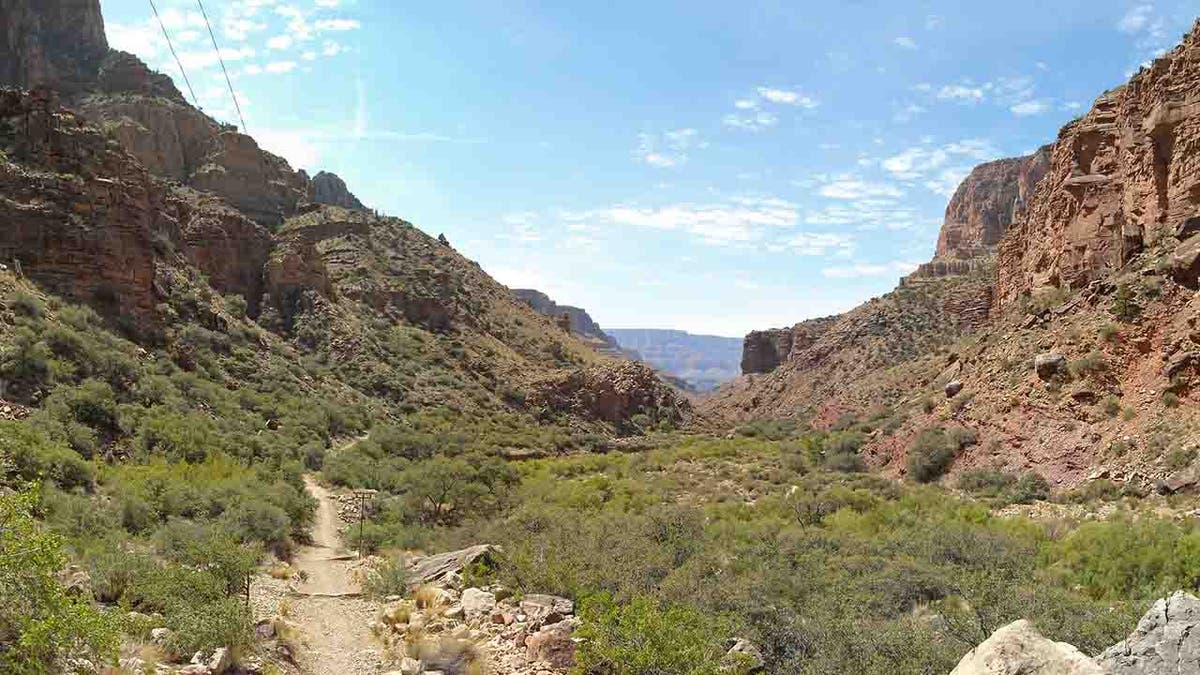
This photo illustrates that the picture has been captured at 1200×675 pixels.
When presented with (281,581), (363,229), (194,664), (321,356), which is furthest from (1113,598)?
(363,229)

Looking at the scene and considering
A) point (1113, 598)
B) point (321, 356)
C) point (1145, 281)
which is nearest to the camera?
point (1113, 598)

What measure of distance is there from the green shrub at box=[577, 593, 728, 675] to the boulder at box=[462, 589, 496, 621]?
2.79 meters

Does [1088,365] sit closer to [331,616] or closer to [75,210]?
[331,616]

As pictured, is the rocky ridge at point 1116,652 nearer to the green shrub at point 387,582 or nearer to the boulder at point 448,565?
the boulder at point 448,565

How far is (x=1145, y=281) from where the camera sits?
23.2 metres

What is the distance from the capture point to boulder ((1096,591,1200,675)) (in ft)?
17.0

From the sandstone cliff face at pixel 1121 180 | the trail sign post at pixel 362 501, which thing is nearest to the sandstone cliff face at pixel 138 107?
the trail sign post at pixel 362 501

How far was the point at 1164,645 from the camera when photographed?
5.30 meters

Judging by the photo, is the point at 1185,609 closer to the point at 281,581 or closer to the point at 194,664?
the point at 194,664

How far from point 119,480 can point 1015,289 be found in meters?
35.4

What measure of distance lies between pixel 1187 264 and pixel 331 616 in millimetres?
23022

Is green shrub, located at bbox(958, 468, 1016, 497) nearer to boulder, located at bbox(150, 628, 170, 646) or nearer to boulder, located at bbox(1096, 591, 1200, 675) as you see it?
boulder, located at bbox(1096, 591, 1200, 675)

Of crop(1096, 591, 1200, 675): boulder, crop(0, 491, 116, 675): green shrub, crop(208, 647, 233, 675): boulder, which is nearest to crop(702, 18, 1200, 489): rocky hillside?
crop(1096, 591, 1200, 675): boulder

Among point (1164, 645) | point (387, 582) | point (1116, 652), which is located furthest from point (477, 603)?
point (1164, 645)
